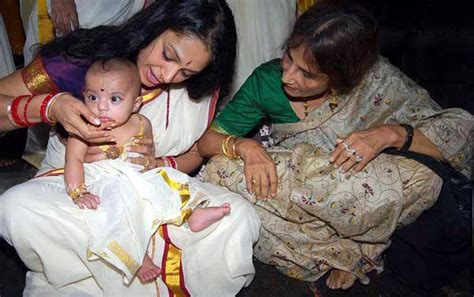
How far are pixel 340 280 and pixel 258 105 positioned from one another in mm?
932

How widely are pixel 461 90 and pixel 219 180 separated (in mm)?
2935

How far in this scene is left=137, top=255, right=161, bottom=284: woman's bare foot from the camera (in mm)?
1954

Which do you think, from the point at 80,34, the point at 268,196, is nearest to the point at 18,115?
the point at 80,34

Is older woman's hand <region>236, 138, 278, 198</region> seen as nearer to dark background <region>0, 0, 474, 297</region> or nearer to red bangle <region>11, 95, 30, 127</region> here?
red bangle <region>11, 95, 30, 127</region>

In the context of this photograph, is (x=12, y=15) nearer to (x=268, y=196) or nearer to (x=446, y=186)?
(x=268, y=196)

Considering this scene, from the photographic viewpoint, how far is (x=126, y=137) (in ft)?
6.96

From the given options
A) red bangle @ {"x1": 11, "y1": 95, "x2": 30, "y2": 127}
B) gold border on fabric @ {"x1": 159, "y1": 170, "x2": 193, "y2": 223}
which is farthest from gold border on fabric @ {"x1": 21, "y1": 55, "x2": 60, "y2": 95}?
gold border on fabric @ {"x1": 159, "y1": 170, "x2": 193, "y2": 223}

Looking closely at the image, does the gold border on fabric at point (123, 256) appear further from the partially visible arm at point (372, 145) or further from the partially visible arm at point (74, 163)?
the partially visible arm at point (372, 145)

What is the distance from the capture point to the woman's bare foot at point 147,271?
1.95 meters

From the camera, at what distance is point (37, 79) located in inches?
80.4

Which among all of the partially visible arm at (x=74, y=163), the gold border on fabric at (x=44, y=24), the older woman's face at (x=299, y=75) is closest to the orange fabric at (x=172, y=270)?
the partially visible arm at (x=74, y=163)

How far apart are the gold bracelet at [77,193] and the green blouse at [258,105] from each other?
79cm

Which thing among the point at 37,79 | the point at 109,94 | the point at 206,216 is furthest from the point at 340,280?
the point at 37,79

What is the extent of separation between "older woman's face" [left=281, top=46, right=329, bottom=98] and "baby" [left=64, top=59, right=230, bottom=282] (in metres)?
0.63
